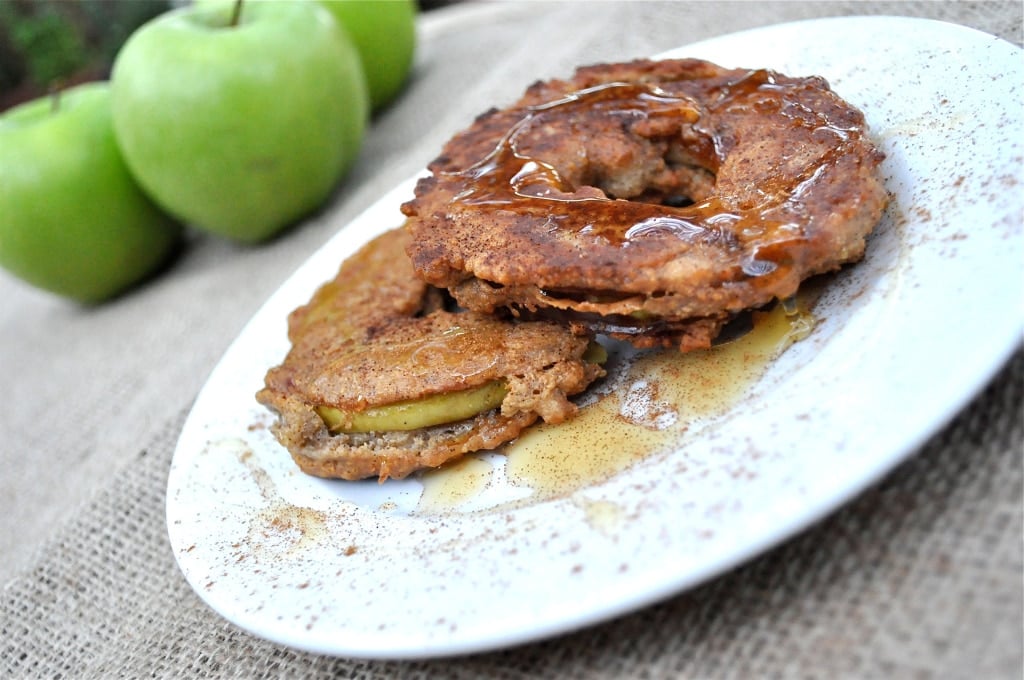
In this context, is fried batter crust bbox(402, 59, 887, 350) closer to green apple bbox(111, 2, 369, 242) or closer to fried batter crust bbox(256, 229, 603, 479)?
fried batter crust bbox(256, 229, 603, 479)

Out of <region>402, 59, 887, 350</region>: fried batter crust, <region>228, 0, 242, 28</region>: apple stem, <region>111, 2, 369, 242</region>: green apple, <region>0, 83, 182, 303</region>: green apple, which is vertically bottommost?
<region>0, 83, 182, 303</region>: green apple

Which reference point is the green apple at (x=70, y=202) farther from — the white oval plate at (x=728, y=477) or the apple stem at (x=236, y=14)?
the white oval plate at (x=728, y=477)

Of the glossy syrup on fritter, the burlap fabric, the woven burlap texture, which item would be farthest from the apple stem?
the woven burlap texture

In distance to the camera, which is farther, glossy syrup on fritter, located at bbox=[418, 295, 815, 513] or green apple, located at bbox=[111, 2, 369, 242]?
green apple, located at bbox=[111, 2, 369, 242]

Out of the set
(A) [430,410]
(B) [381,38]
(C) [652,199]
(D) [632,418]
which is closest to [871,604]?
(D) [632,418]

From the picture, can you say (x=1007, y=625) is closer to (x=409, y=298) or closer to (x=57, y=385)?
(x=409, y=298)

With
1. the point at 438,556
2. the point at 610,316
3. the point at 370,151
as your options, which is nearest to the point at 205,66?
the point at 370,151

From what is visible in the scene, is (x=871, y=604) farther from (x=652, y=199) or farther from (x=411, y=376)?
(x=652, y=199)
